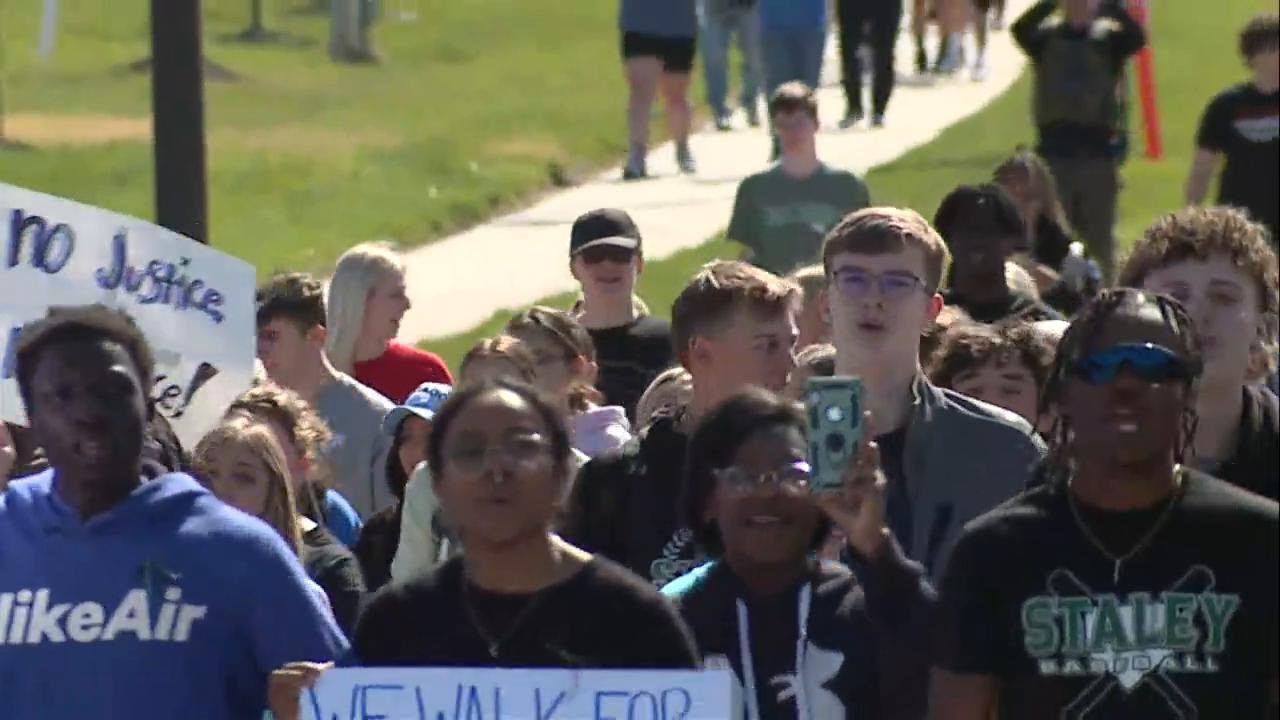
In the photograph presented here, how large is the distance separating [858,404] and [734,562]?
1.28 feet

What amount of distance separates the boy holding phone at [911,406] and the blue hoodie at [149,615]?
57.4 inches

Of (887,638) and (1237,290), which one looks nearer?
(887,638)

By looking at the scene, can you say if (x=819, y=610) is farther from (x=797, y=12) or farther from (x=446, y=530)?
(x=797, y=12)

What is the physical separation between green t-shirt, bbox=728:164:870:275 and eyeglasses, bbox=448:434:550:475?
7334mm

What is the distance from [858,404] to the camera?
17.9 ft

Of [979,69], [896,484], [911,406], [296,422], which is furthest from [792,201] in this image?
[979,69]

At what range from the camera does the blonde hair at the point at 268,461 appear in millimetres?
6770

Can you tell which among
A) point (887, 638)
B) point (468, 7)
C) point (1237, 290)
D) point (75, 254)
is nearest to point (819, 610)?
point (887, 638)

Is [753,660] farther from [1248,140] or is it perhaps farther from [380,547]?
[1248,140]

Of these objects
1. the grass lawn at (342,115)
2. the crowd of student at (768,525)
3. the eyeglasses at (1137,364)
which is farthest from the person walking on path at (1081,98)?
the eyeglasses at (1137,364)

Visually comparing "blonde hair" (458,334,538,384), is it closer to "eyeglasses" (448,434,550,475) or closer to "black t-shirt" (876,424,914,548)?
"black t-shirt" (876,424,914,548)

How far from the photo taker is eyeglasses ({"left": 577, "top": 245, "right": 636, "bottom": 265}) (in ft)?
31.4

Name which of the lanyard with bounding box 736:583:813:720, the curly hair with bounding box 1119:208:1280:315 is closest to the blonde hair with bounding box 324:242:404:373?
the curly hair with bounding box 1119:208:1280:315

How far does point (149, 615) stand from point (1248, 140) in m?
10.6
